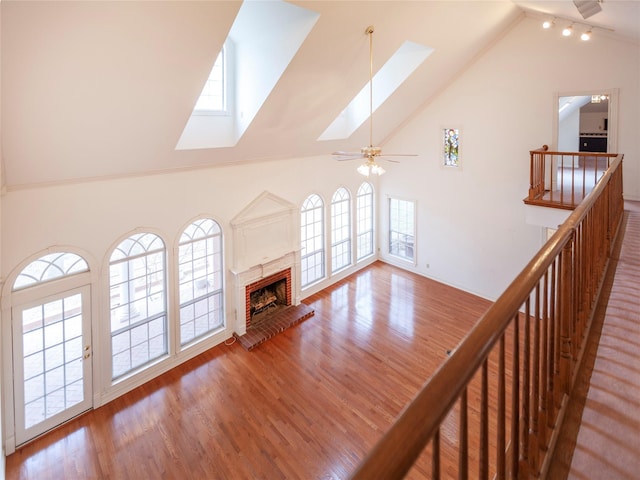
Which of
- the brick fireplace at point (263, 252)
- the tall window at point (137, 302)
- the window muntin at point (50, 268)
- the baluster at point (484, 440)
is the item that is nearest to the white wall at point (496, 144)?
the brick fireplace at point (263, 252)

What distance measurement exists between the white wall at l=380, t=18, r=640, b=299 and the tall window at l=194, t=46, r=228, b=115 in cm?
495

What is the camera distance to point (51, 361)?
18.2ft

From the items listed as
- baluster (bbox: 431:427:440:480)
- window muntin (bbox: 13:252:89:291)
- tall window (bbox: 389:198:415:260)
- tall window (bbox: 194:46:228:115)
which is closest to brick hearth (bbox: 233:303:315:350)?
window muntin (bbox: 13:252:89:291)

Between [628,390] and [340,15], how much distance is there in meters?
4.98

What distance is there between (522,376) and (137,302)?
6100mm

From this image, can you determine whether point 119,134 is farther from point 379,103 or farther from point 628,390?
point 628,390

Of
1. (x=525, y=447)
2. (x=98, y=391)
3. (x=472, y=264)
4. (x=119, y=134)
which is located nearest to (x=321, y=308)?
(x=472, y=264)

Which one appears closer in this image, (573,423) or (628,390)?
(573,423)

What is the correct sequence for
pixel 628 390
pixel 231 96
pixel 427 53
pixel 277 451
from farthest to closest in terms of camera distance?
pixel 427 53 → pixel 231 96 → pixel 277 451 → pixel 628 390

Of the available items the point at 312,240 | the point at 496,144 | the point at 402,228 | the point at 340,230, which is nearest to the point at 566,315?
the point at 496,144

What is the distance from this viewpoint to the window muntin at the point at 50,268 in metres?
5.20

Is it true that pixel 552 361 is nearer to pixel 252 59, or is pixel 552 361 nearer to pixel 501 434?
pixel 501 434

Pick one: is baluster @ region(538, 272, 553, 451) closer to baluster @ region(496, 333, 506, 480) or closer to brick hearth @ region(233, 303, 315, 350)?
baluster @ region(496, 333, 506, 480)

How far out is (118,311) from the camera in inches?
246
